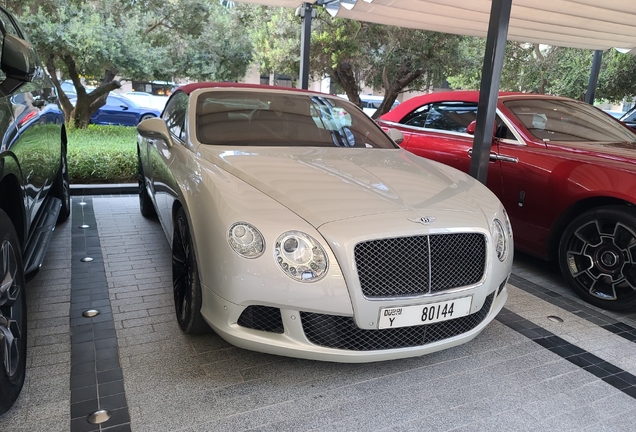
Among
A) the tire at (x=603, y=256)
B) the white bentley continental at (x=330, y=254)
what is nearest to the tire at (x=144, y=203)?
the white bentley continental at (x=330, y=254)

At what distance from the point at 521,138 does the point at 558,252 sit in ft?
3.38

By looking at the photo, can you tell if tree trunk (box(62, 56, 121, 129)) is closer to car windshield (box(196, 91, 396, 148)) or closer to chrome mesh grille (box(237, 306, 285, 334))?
car windshield (box(196, 91, 396, 148))

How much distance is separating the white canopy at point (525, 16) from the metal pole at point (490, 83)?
2830mm

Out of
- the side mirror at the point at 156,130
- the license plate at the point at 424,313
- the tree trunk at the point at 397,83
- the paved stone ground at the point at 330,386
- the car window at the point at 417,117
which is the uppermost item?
the tree trunk at the point at 397,83

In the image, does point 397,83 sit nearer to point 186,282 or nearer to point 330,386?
point 186,282

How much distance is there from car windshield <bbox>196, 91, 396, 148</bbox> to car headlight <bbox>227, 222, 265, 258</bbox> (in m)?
1.10

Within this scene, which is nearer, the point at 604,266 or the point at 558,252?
the point at 604,266

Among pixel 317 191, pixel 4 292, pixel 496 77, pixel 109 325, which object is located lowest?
pixel 109 325

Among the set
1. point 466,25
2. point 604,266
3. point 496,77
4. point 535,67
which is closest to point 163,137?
point 496,77

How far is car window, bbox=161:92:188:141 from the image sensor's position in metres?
3.39

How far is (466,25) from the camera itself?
7672 millimetres

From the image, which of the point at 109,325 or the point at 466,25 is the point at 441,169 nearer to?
the point at 109,325

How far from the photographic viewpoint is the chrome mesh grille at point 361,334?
2.17m

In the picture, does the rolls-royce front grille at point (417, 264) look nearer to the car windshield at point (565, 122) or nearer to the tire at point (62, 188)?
the car windshield at point (565, 122)
